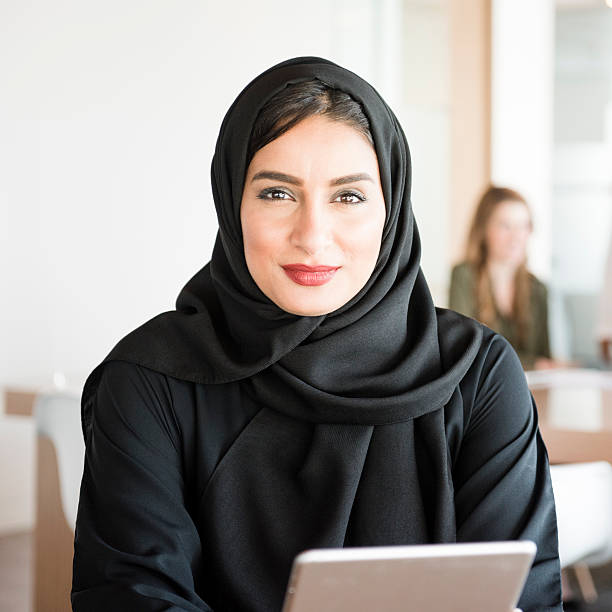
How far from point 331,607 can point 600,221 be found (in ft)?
21.0

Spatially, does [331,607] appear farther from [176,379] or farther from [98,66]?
[98,66]

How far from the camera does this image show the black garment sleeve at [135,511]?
1.29 meters

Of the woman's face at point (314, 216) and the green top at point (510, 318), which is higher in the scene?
the woman's face at point (314, 216)

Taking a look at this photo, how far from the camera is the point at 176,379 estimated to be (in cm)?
141

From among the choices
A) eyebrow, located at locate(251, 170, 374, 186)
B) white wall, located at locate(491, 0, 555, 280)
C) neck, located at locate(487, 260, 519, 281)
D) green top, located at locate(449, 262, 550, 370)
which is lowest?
green top, located at locate(449, 262, 550, 370)

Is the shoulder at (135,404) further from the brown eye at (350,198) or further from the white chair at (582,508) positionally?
the white chair at (582,508)

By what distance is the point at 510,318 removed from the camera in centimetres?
415

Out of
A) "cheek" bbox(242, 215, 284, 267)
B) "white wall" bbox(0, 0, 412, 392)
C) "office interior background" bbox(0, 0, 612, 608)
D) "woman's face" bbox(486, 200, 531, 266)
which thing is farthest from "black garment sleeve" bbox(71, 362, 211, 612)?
"woman's face" bbox(486, 200, 531, 266)

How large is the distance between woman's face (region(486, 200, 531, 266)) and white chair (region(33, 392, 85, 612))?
83.5 inches

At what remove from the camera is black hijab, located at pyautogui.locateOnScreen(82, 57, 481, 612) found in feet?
4.45

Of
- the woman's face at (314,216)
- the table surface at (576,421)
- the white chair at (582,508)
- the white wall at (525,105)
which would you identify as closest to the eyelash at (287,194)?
the woman's face at (314,216)

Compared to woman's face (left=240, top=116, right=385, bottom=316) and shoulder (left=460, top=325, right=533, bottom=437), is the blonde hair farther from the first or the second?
woman's face (left=240, top=116, right=385, bottom=316)

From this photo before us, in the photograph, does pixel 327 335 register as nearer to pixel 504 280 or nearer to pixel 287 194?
pixel 287 194

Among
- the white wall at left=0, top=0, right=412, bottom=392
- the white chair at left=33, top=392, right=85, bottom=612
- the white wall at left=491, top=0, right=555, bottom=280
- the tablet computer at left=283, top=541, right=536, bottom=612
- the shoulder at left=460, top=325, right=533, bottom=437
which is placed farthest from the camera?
the white wall at left=491, top=0, right=555, bottom=280
